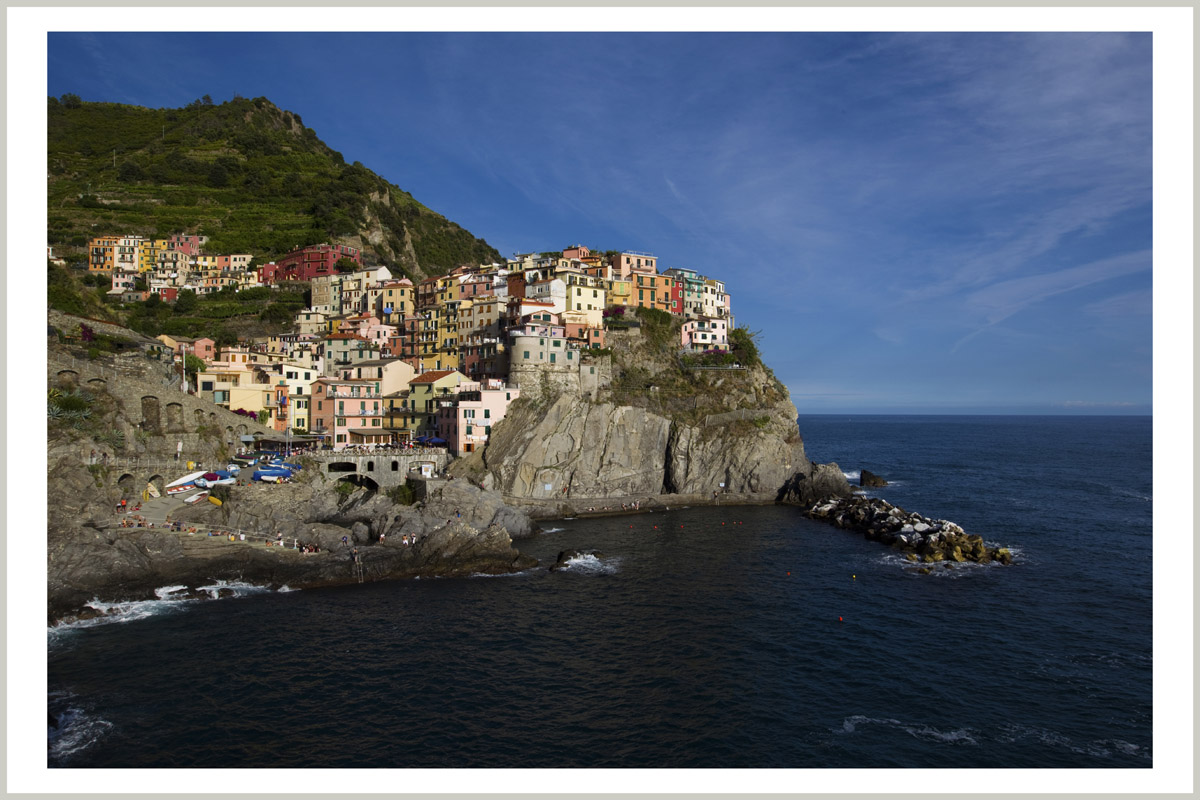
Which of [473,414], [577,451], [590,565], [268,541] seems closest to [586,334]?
[577,451]

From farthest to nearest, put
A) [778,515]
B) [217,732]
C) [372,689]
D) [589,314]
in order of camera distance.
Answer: [589,314] < [778,515] < [372,689] < [217,732]

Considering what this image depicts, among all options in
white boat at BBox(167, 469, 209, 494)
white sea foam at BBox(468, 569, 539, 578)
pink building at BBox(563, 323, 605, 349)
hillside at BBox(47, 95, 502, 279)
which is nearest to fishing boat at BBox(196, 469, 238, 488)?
white boat at BBox(167, 469, 209, 494)

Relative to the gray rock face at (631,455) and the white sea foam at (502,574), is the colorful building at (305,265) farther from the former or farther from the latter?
the white sea foam at (502,574)

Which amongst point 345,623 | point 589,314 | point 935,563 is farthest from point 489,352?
point 935,563

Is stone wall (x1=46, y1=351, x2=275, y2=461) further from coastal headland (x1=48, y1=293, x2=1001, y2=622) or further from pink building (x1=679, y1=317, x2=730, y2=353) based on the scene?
pink building (x1=679, y1=317, x2=730, y2=353)

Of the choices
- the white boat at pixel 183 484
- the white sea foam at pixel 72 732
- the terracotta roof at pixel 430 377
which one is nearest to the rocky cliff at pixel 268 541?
the white boat at pixel 183 484

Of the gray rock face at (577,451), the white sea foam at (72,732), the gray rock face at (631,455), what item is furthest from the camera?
the gray rock face at (631,455)

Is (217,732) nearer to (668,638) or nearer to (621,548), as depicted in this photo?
(668,638)

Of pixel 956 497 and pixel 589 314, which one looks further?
pixel 589 314
